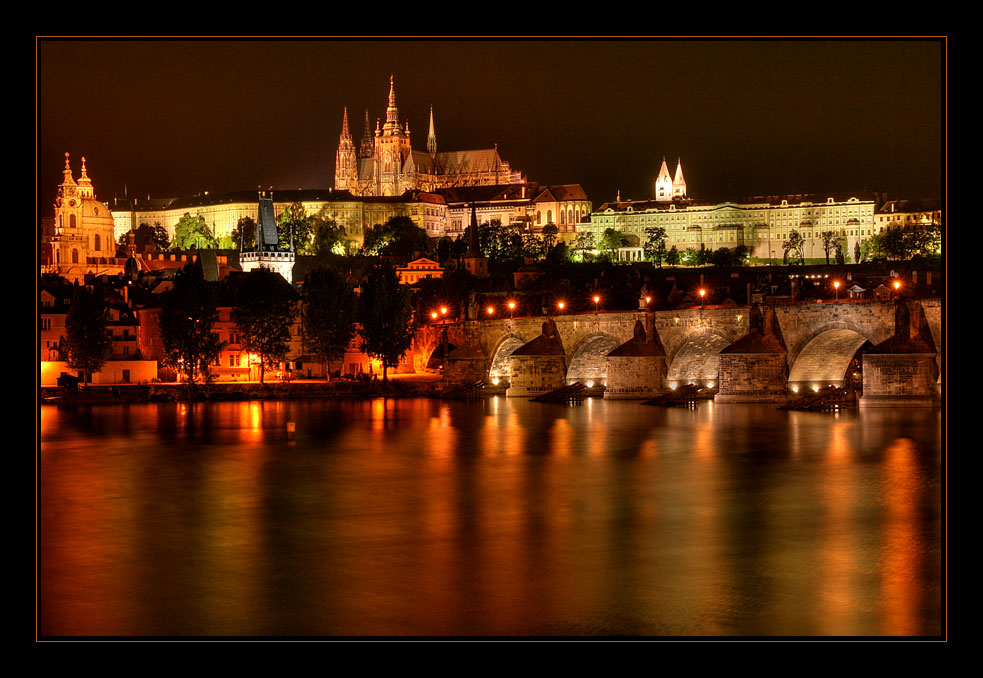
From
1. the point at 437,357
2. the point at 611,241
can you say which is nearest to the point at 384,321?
the point at 437,357

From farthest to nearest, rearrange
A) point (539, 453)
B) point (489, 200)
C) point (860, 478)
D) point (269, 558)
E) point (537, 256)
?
point (489, 200)
point (537, 256)
point (539, 453)
point (860, 478)
point (269, 558)

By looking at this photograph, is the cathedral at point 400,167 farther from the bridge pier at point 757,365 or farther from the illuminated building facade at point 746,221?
the bridge pier at point 757,365

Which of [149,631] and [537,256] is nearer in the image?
[149,631]

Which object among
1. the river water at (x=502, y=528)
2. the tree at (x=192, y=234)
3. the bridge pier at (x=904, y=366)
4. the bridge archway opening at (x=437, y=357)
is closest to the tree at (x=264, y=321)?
the bridge archway opening at (x=437, y=357)

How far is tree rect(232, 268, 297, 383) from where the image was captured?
49.9 metres

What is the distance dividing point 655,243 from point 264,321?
80.3 meters

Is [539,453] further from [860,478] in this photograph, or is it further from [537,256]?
[537,256]

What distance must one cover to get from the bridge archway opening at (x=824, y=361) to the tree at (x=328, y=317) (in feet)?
63.3

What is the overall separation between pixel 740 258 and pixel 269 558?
341ft

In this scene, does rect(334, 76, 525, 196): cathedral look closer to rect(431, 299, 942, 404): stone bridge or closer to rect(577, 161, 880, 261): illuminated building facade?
rect(577, 161, 880, 261): illuminated building facade

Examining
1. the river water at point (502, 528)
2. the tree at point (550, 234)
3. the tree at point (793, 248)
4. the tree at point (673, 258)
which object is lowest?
the river water at point (502, 528)

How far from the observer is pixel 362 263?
92.8m

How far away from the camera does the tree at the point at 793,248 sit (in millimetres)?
121619
